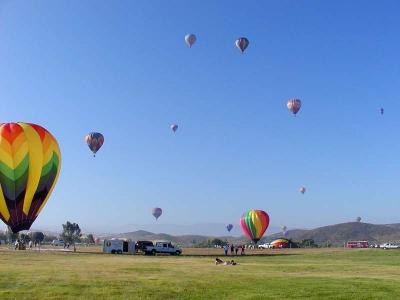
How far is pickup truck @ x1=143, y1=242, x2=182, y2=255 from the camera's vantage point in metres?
68.7

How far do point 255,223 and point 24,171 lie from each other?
48946 millimetres

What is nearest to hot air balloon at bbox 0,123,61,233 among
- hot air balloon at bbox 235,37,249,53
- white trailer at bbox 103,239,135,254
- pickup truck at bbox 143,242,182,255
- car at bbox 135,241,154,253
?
white trailer at bbox 103,239,135,254

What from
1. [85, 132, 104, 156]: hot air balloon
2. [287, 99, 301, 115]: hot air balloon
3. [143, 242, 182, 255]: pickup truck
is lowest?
[143, 242, 182, 255]: pickup truck

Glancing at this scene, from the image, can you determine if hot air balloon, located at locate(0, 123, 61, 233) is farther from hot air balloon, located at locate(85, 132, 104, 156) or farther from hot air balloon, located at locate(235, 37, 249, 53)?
hot air balloon, located at locate(235, 37, 249, 53)

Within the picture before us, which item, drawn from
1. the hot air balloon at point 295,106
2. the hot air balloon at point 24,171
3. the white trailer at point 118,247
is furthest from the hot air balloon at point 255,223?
the hot air balloon at point 24,171

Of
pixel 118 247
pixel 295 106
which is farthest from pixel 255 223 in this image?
pixel 118 247

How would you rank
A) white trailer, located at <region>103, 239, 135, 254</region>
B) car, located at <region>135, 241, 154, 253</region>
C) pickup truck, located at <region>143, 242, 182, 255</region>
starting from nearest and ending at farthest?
pickup truck, located at <region>143, 242, 182, 255</region> < car, located at <region>135, 241, 154, 253</region> < white trailer, located at <region>103, 239, 135, 254</region>

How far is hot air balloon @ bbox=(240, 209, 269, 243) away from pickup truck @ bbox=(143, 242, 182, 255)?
27.0 meters

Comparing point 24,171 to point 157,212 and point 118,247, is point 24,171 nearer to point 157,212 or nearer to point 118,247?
point 118,247

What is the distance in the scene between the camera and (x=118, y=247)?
7056 cm

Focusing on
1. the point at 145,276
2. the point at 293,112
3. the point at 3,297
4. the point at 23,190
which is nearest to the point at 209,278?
the point at 145,276

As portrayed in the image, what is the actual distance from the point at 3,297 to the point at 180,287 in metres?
7.58

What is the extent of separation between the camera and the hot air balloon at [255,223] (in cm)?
9394

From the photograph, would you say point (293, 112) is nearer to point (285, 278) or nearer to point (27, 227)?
point (27, 227)
